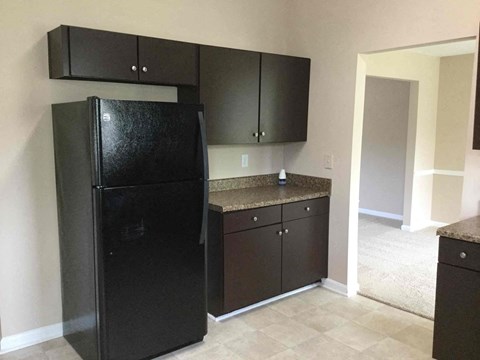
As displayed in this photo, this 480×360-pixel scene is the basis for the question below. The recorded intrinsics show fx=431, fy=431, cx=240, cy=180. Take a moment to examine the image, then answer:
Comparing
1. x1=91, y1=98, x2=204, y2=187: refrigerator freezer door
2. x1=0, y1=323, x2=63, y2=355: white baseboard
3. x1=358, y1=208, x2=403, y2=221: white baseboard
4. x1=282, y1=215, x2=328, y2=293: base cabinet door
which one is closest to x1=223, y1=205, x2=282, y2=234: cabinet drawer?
x1=282, y1=215, x2=328, y2=293: base cabinet door

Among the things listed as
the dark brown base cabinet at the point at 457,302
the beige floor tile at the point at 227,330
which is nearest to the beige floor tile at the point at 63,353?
the beige floor tile at the point at 227,330

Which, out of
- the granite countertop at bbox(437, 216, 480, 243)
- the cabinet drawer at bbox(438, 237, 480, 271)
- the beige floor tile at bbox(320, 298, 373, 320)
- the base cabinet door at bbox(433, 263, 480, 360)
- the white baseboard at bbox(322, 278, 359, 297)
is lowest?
the beige floor tile at bbox(320, 298, 373, 320)

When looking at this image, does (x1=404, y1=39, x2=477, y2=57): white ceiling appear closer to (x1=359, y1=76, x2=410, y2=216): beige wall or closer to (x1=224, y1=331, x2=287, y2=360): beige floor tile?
(x1=359, y1=76, x2=410, y2=216): beige wall

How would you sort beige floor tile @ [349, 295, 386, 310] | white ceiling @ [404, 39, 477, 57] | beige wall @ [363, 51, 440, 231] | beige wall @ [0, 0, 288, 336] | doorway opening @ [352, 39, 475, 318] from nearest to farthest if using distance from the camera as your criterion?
beige wall @ [0, 0, 288, 336]
beige floor tile @ [349, 295, 386, 310]
white ceiling @ [404, 39, 477, 57]
doorway opening @ [352, 39, 475, 318]
beige wall @ [363, 51, 440, 231]

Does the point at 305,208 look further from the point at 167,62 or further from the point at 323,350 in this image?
the point at 167,62

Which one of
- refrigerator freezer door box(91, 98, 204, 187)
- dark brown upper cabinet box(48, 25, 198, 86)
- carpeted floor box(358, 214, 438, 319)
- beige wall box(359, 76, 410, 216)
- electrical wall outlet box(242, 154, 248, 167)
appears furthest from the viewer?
beige wall box(359, 76, 410, 216)

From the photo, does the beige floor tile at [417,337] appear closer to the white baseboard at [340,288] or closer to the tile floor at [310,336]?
the tile floor at [310,336]

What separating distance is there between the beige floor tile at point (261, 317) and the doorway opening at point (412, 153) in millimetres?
1297

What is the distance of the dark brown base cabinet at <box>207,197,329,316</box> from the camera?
313 centimetres

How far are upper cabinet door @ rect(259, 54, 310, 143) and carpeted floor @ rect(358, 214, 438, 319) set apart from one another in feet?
4.98

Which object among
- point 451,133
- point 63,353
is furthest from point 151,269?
point 451,133

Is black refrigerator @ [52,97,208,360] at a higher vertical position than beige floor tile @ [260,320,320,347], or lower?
higher

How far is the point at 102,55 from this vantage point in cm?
266

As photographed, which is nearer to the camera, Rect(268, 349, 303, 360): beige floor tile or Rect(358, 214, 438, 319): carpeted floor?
Rect(268, 349, 303, 360): beige floor tile
